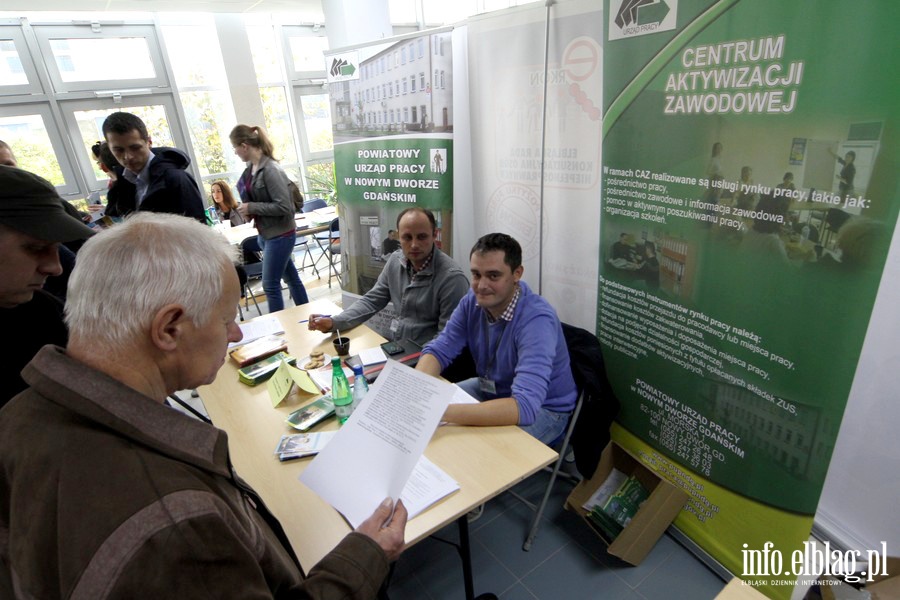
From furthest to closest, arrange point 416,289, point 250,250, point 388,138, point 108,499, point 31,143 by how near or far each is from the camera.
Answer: point 31,143
point 250,250
point 388,138
point 416,289
point 108,499

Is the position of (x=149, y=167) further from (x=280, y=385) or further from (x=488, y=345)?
(x=488, y=345)

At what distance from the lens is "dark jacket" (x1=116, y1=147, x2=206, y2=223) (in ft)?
9.29

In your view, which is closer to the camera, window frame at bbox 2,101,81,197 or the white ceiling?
the white ceiling

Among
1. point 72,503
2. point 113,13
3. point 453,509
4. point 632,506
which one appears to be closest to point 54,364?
point 72,503

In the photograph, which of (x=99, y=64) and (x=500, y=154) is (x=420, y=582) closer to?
(x=500, y=154)

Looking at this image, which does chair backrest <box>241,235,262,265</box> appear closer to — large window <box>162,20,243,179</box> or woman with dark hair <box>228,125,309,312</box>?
woman with dark hair <box>228,125,309,312</box>

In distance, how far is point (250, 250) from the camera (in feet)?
13.8

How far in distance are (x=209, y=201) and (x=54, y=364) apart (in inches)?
249

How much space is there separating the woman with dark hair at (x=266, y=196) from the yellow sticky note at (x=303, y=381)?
6.70ft

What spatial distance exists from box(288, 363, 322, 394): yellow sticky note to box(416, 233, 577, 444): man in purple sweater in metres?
0.45

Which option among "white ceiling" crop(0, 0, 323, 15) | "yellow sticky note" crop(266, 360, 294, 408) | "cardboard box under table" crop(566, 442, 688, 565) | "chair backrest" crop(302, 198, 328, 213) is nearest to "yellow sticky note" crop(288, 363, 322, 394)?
"yellow sticky note" crop(266, 360, 294, 408)

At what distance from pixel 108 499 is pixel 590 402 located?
178 cm

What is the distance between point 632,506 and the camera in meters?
2.08

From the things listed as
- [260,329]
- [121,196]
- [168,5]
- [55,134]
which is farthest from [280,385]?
[55,134]
